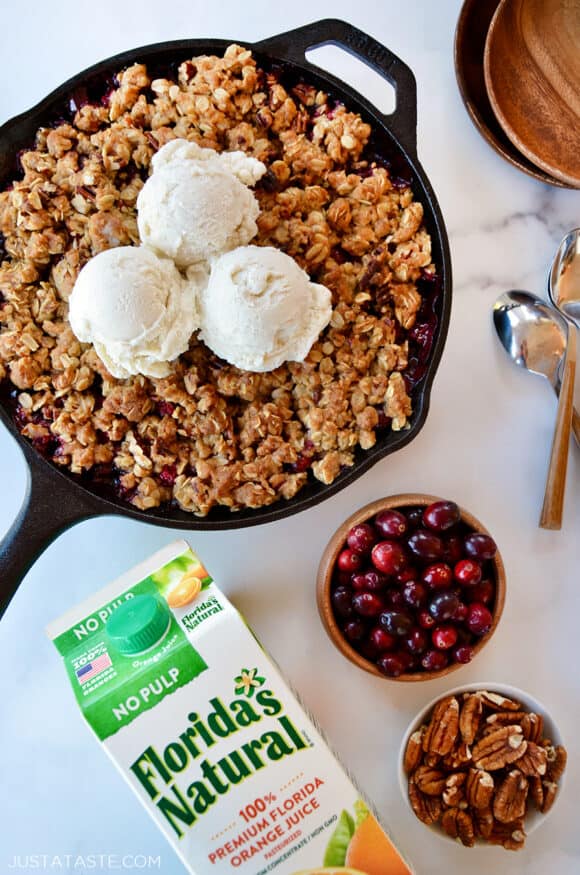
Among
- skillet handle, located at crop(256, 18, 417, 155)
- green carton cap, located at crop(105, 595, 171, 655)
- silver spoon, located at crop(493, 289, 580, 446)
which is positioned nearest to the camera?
green carton cap, located at crop(105, 595, 171, 655)

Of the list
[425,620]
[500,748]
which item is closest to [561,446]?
[425,620]

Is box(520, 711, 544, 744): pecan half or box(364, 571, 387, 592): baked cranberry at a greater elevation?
box(364, 571, 387, 592): baked cranberry

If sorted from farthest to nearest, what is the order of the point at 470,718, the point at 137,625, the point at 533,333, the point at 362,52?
the point at 533,333, the point at 470,718, the point at 362,52, the point at 137,625

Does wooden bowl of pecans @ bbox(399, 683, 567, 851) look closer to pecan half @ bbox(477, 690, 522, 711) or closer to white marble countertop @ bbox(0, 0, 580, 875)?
pecan half @ bbox(477, 690, 522, 711)

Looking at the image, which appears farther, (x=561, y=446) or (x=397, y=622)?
(x=561, y=446)

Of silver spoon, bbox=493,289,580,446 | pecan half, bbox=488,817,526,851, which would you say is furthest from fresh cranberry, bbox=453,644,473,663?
silver spoon, bbox=493,289,580,446

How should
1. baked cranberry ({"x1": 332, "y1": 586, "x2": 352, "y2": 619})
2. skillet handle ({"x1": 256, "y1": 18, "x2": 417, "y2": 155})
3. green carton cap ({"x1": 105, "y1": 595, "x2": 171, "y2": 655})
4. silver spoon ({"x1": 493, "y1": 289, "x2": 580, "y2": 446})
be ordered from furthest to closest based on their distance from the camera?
1. silver spoon ({"x1": 493, "y1": 289, "x2": 580, "y2": 446})
2. baked cranberry ({"x1": 332, "y1": 586, "x2": 352, "y2": 619})
3. skillet handle ({"x1": 256, "y1": 18, "x2": 417, "y2": 155})
4. green carton cap ({"x1": 105, "y1": 595, "x2": 171, "y2": 655})

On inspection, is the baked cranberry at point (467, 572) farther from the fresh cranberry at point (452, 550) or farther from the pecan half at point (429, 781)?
the pecan half at point (429, 781)

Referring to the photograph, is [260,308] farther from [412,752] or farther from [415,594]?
[412,752]
